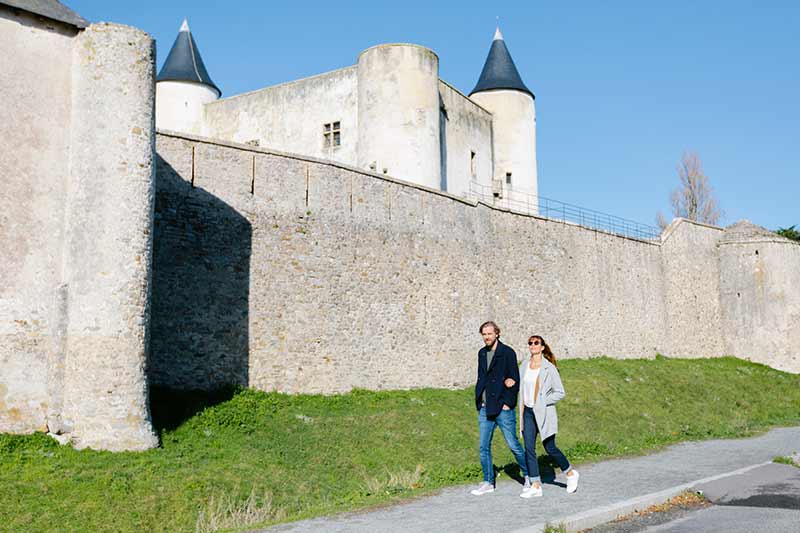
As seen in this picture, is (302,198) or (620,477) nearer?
(620,477)

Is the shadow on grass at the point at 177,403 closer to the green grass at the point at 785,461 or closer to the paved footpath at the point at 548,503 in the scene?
the paved footpath at the point at 548,503

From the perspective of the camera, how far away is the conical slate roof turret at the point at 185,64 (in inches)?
1270

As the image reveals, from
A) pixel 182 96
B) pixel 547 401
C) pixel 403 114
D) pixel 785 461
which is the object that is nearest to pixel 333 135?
pixel 403 114

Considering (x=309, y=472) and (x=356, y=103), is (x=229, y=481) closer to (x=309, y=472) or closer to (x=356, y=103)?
(x=309, y=472)

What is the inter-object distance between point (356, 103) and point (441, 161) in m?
3.76

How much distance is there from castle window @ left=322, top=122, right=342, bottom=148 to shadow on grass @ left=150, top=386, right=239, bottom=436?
14.3m

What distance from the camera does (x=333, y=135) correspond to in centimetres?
2803

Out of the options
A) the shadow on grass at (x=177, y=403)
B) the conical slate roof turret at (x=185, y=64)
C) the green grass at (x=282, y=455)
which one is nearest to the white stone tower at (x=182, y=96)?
the conical slate roof turret at (x=185, y=64)

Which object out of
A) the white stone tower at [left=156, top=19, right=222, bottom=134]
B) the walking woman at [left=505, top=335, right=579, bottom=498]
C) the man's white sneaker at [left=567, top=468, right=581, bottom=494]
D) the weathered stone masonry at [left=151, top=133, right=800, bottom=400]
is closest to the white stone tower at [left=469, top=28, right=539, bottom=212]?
the weathered stone masonry at [left=151, top=133, right=800, bottom=400]

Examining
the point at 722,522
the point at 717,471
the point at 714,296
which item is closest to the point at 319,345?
the point at 717,471

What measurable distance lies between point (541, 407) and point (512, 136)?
2486 centimetres

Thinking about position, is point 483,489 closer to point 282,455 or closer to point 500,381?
point 500,381

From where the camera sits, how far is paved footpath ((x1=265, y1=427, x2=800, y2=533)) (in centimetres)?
708

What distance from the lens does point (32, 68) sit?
12453mm
